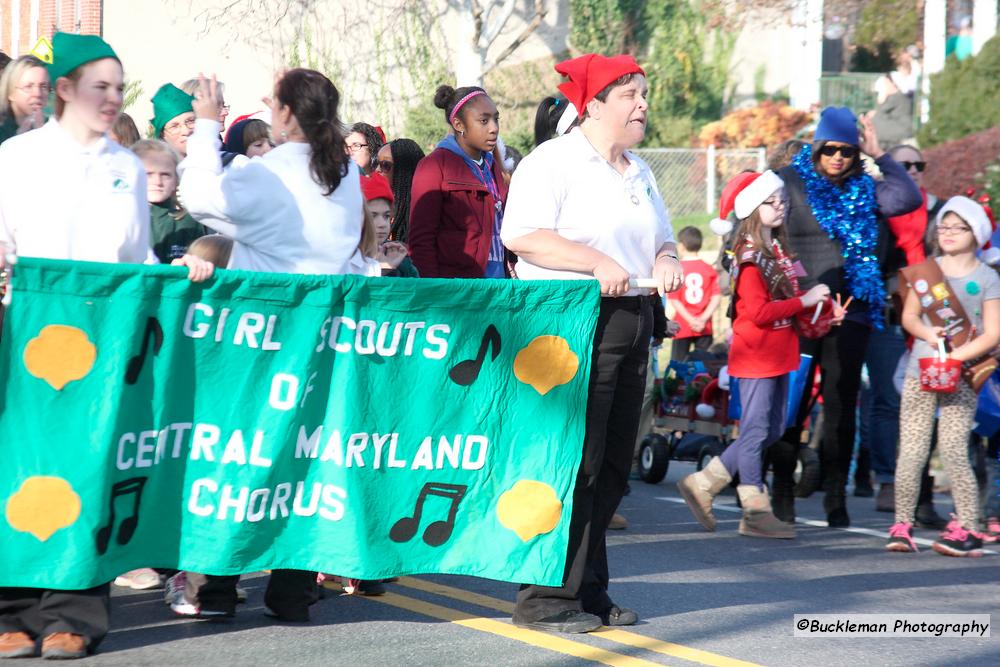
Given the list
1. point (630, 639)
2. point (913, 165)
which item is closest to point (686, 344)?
point (913, 165)

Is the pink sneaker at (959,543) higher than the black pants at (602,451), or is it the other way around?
the black pants at (602,451)

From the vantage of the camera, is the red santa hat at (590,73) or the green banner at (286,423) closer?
the green banner at (286,423)

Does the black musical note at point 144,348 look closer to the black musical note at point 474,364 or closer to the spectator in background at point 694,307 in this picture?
the black musical note at point 474,364

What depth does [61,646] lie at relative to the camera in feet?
17.1

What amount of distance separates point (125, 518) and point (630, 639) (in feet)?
6.52

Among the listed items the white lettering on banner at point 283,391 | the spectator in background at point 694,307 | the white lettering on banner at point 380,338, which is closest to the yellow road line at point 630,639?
the white lettering on banner at point 380,338

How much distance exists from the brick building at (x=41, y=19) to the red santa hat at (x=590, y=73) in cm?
1168

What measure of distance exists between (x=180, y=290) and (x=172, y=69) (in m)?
14.5

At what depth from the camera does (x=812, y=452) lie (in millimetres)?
10539

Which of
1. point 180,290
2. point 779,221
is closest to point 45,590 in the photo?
point 180,290

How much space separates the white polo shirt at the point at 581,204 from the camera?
587cm

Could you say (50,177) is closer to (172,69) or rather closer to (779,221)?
(779,221)

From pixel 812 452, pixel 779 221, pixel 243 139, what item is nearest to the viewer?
pixel 243 139

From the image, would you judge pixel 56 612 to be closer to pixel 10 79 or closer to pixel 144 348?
pixel 144 348
